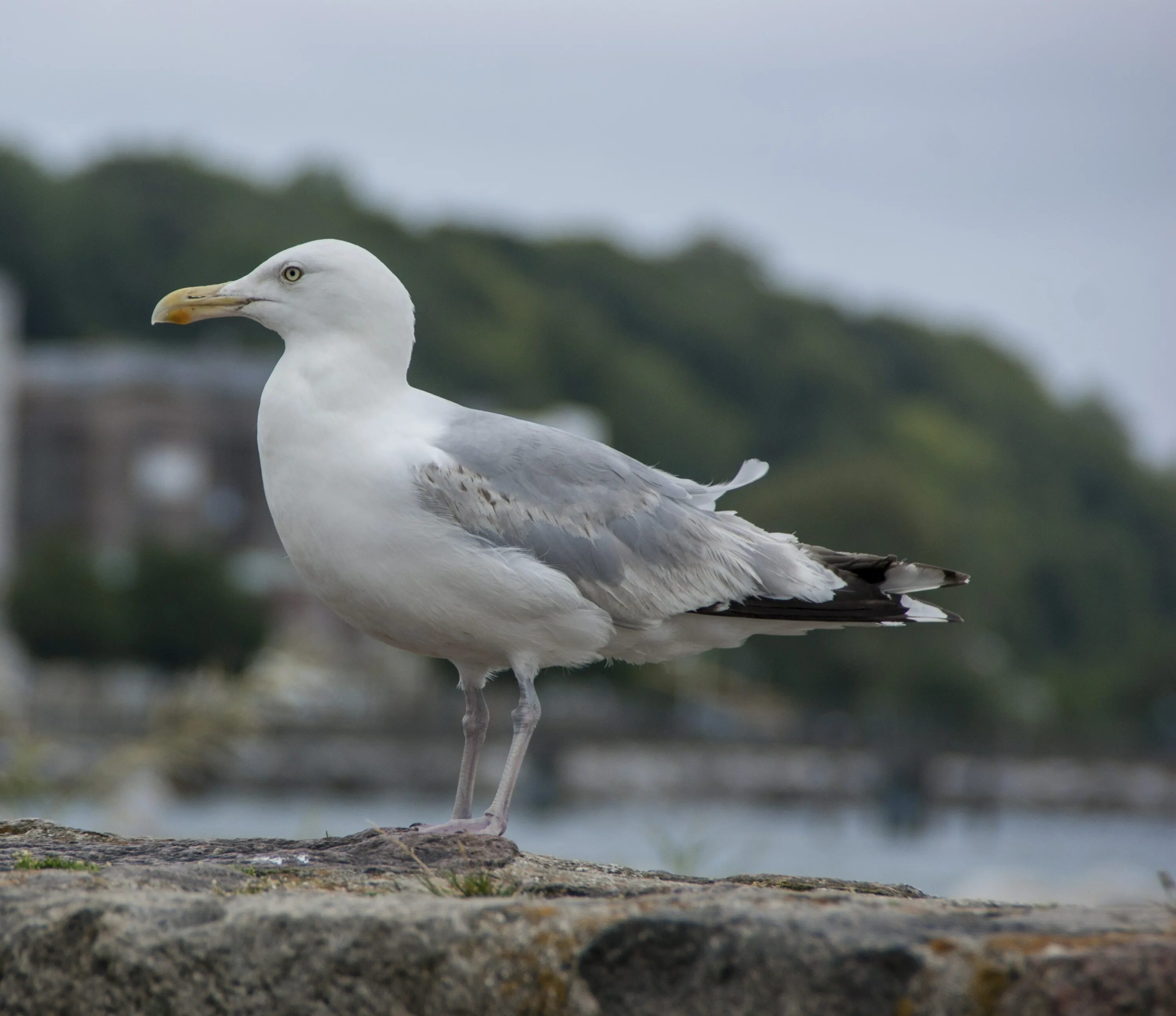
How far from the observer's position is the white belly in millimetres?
5957

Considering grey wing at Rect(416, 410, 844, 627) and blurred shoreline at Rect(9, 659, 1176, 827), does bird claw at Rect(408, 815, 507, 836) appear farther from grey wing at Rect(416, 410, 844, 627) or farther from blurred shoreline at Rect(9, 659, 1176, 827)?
blurred shoreline at Rect(9, 659, 1176, 827)

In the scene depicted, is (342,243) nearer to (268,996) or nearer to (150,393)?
(268,996)

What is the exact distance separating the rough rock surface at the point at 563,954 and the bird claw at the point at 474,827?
4.00 ft

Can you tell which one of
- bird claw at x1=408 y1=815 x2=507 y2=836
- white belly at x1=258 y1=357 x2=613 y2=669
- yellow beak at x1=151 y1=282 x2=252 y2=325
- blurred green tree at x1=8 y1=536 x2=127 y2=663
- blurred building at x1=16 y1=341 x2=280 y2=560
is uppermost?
blurred building at x1=16 y1=341 x2=280 y2=560

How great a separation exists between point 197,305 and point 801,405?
121 m

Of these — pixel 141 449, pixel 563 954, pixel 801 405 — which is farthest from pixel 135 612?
pixel 563 954

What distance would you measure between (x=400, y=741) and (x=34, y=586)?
46.1 feet

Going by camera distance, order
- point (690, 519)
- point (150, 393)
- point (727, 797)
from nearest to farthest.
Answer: point (690, 519)
point (727, 797)
point (150, 393)

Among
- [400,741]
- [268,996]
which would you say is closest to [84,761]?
[268,996]

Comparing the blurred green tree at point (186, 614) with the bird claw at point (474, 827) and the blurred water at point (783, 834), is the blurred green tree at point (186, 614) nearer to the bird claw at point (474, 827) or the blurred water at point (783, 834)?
the blurred water at point (783, 834)

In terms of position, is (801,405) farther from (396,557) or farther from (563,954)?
(563,954)

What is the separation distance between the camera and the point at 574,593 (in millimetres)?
6125

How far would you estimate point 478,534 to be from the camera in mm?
6055

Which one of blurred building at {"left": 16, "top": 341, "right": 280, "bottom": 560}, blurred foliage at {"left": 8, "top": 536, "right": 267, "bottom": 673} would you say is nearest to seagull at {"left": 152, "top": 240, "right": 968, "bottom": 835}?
blurred foliage at {"left": 8, "top": 536, "right": 267, "bottom": 673}
